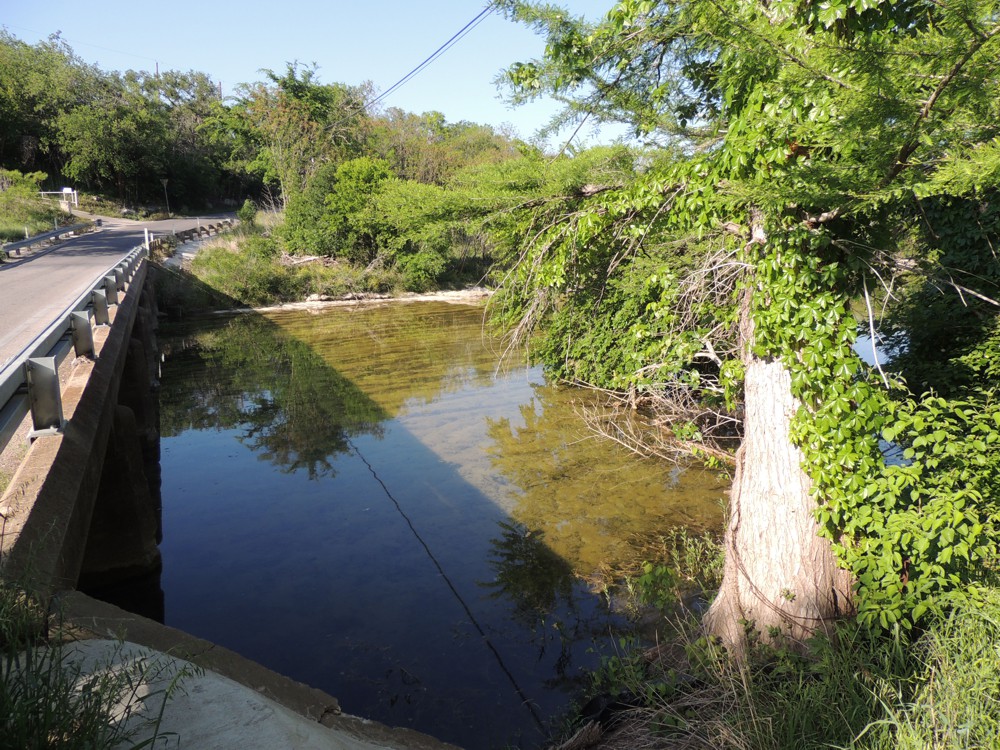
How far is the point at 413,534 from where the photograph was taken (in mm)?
8227

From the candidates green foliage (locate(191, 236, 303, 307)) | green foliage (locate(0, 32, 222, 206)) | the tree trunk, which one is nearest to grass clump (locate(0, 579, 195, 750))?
the tree trunk

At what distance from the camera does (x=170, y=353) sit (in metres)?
19.3

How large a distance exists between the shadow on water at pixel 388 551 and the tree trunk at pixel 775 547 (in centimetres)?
138

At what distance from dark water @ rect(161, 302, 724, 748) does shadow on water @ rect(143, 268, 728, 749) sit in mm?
22

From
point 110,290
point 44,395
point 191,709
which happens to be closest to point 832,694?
point 191,709

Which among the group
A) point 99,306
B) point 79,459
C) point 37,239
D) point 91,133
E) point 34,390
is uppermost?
point 91,133

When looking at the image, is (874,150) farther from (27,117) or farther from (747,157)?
(27,117)

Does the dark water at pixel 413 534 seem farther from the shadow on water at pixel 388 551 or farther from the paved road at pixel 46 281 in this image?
the paved road at pixel 46 281

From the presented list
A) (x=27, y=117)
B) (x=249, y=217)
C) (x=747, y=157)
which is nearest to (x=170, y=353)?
(x=747, y=157)

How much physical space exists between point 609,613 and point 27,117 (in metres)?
56.0

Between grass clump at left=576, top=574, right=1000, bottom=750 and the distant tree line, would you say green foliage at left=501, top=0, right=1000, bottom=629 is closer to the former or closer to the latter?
grass clump at left=576, top=574, right=1000, bottom=750

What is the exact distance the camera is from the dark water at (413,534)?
579cm

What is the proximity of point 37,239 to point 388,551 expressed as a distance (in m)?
25.6

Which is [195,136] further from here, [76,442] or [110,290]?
[76,442]
